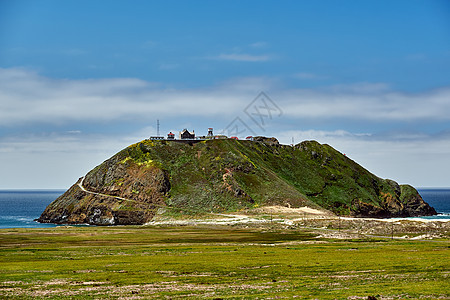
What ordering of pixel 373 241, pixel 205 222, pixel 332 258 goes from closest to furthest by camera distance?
pixel 332 258
pixel 373 241
pixel 205 222

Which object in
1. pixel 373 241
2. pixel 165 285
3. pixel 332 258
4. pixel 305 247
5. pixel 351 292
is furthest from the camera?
pixel 373 241

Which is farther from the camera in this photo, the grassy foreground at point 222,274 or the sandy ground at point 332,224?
the sandy ground at point 332,224

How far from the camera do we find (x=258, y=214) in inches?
7682

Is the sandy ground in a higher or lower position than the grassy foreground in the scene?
lower

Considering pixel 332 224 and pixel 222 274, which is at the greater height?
pixel 222 274

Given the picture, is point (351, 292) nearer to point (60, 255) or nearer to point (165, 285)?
point (165, 285)

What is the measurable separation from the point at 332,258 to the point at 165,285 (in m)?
30.3

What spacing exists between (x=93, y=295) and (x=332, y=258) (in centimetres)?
3808

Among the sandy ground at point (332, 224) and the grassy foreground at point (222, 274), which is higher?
the grassy foreground at point (222, 274)

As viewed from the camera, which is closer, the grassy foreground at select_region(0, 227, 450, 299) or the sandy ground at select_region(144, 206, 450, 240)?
the grassy foreground at select_region(0, 227, 450, 299)

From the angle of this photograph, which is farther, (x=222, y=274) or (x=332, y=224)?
(x=332, y=224)

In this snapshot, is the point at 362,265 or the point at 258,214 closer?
the point at 362,265

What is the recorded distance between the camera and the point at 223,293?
4262 centimetres

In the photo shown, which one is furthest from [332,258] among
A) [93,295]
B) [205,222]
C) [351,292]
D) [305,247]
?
[205,222]
